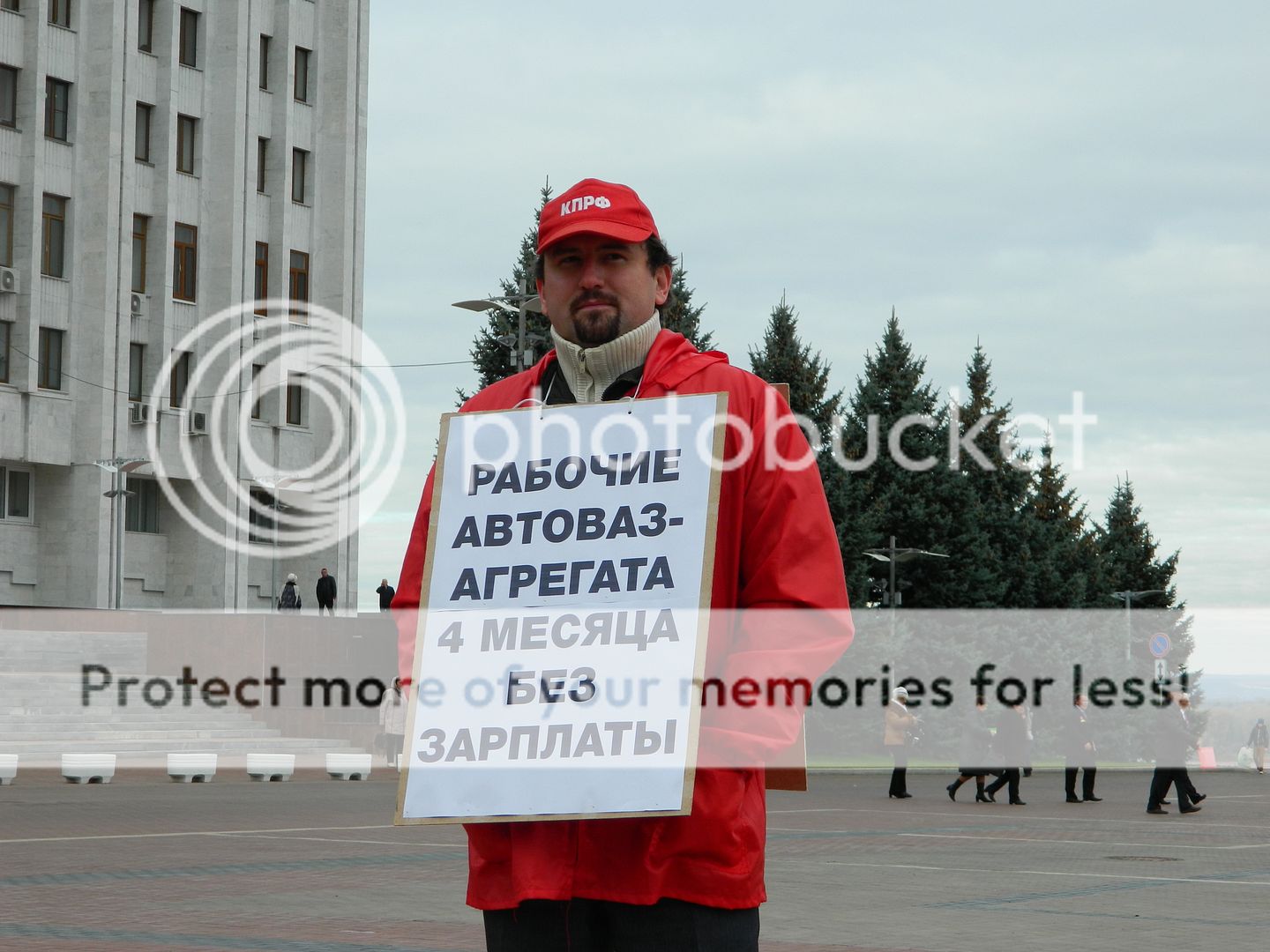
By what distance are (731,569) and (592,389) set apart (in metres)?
0.49

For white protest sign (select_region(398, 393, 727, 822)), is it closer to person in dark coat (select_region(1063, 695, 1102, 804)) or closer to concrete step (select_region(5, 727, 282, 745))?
person in dark coat (select_region(1063, 695, 1102, 804))

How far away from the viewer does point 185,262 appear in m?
52.6

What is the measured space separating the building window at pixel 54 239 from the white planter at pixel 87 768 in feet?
77.1

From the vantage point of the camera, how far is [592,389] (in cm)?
362

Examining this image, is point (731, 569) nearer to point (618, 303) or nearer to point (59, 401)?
point (618, 303)

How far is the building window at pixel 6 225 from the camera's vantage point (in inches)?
1897

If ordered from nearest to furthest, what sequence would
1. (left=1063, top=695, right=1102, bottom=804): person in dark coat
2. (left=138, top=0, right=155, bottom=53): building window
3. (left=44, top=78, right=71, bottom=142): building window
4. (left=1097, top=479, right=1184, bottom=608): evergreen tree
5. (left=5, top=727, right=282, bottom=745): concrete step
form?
(left=1063, top=695, right=1102, bottom=804): person in dark coat → (left=5, top=727, right=282, bottom=745): concrete step → (left=44, top=78, right=71, bottom=142): building window → (left=138, top=0, right=155, bottom=53): building window → (left=1097, top=479, right=1184, bottom=608): evergreen tree

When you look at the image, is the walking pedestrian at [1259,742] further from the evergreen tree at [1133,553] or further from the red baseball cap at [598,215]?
the red baseball cap at [598,215]

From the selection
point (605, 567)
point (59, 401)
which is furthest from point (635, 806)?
point (59, 401)

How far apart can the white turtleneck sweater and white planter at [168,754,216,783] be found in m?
27.4

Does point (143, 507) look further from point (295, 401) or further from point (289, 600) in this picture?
point (289, 600)

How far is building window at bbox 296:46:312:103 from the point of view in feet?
184

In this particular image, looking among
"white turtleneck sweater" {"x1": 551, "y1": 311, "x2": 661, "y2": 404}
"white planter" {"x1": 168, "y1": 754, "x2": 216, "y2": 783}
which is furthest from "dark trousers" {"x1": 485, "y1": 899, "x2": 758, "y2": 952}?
"white planter" {"x1": 168, "y1": 754, "x2": 216, "y2": 783}

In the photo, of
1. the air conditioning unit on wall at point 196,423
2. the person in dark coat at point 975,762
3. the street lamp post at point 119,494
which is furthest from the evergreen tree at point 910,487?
the person in dark coat at point 975,762
